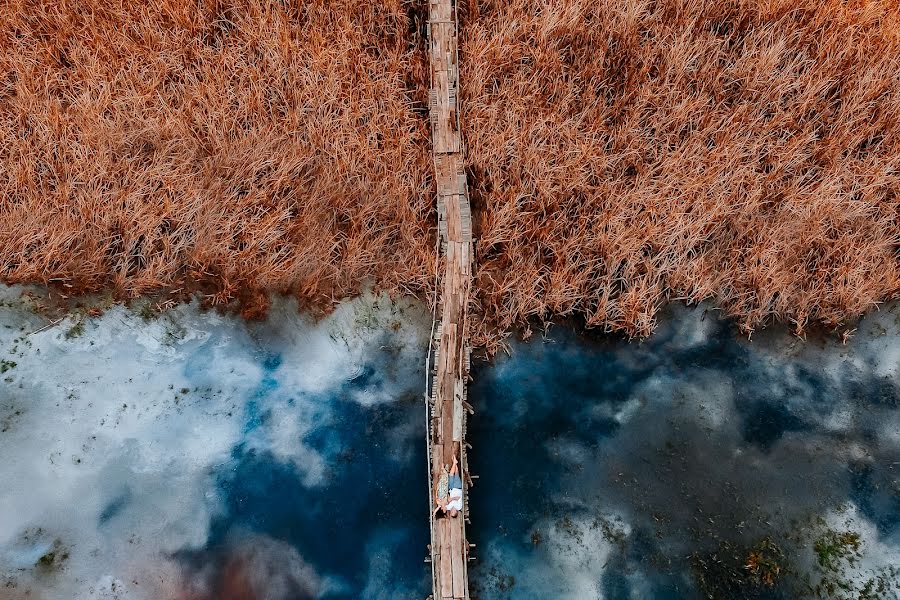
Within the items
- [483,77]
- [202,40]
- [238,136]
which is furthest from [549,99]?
[202,40]

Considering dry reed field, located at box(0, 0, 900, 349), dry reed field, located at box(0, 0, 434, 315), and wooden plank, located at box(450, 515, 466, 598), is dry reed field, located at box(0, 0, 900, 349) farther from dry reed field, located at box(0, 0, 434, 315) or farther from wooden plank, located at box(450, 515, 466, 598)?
wooden plank, located at box(450, 515, 466, 598)

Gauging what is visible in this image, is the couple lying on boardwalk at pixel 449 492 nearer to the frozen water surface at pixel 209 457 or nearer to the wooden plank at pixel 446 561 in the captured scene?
the wooden plank at pixel 446 561

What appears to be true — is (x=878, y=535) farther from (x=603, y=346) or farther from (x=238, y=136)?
(x=238, y=136)

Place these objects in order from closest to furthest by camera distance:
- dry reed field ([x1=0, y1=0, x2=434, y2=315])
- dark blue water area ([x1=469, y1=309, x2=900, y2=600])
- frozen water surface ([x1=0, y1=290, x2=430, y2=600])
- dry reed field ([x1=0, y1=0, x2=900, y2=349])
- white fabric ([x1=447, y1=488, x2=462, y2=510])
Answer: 1. frozen water surface ([x1=0, y1=290, x2=430, y2=600])
2. white fabric ([x1=447, y1=488, x2=462, y2=510])
3. dark blue water area ([x1=469, y1=309, x2=900, y2=600])
4. dry reed field ([x1=0, y1=0, x2=434, y2=315])
5. dry reed field ([x1=0, y1=0, x2=900, y2=349])

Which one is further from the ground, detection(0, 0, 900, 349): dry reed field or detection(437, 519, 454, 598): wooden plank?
detection(0, 0, 900, 349): dry reed field

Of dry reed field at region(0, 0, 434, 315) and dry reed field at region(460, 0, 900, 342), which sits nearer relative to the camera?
dry reed field at region(0, 0, 434, 315)

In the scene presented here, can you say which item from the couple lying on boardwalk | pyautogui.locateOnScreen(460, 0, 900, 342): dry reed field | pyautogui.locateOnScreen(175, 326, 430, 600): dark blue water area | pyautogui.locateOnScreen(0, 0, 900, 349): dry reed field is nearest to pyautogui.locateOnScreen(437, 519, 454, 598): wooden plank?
the couple lying on boardwalk

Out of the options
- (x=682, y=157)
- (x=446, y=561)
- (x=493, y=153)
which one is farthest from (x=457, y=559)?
(x=682, y=157)

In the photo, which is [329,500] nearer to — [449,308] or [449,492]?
[449,492]
